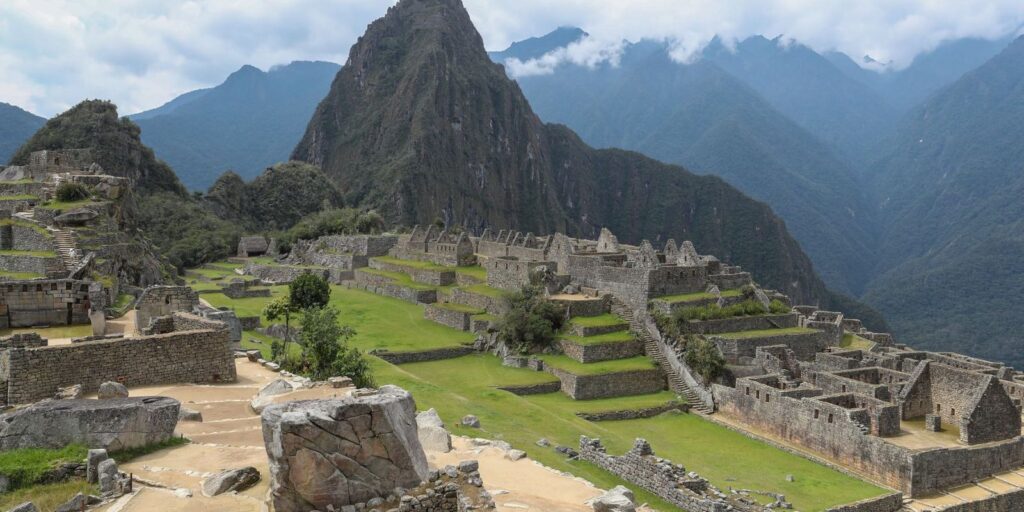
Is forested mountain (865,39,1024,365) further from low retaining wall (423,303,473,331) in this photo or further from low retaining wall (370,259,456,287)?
low retaining wall (423,303,473,331)

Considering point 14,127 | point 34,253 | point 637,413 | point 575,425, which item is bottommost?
point 637,413

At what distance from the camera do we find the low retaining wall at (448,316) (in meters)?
34.5

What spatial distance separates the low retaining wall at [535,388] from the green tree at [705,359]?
5.13m

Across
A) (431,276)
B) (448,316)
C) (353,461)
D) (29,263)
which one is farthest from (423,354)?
(353,461)

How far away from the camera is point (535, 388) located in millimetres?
27125

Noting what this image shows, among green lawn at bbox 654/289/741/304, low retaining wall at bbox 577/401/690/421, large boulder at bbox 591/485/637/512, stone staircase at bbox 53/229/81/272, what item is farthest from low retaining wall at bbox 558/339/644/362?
large boulder at bbox 591/485/637/512

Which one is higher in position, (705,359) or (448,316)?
(448,316)

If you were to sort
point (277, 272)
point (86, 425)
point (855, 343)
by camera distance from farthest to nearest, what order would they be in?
point (277, 272) → point (855, 343) → point (86, 425)

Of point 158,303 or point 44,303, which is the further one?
point 158,303

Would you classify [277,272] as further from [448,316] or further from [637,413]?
[637,413]

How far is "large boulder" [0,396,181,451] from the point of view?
28.3 feet

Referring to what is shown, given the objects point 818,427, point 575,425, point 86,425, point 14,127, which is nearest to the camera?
point 86,425

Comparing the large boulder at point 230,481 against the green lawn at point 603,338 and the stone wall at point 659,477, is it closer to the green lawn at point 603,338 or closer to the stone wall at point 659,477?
the stone wall at point 659,477

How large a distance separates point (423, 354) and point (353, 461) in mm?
21688
